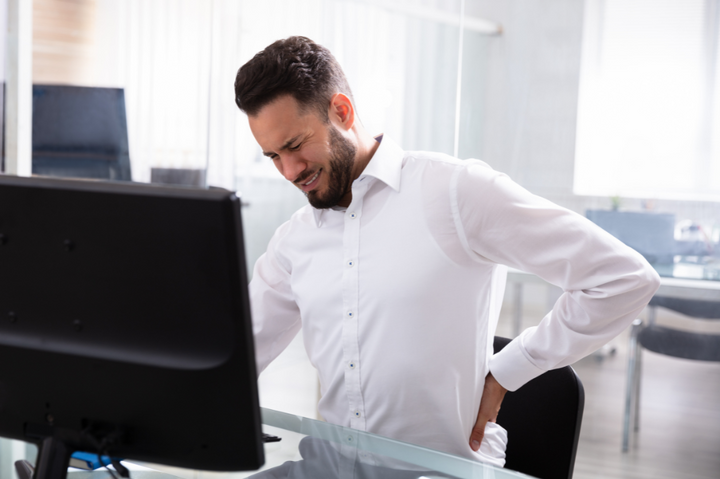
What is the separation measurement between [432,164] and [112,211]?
80cm

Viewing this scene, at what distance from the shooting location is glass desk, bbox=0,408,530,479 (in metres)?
1.05

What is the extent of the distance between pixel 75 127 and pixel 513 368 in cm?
232

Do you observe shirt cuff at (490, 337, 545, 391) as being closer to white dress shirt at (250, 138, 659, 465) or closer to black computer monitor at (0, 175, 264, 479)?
white dress shirt at (250, 138, 659, 465)

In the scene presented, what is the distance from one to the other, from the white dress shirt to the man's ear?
0.29 ft

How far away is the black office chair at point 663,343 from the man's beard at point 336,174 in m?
1.31

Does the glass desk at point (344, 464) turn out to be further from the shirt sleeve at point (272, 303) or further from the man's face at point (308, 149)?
the man's face at point (308, 149)

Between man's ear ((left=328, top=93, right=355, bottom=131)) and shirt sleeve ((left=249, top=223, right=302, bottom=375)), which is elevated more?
man's ear ((left=328, top=93, right=355, bottom=131))

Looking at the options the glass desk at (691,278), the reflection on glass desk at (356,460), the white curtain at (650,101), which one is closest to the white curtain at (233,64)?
the white curtain at (650,101)

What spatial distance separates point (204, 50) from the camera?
2.81 m

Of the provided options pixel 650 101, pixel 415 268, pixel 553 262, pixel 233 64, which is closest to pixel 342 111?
pixel 415 268

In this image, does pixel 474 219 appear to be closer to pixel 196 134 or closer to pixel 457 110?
pixel 457 110

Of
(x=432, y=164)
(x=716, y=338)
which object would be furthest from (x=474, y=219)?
(x=716, y=338)

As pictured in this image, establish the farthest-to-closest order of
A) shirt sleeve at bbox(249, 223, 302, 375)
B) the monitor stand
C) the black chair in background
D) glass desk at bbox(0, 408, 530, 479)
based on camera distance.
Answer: the black chair in background, shirt sleeve at bbox(249, 223, 302, 375), glass desk at bbox(0, 408, 530, 479), the monitor stand

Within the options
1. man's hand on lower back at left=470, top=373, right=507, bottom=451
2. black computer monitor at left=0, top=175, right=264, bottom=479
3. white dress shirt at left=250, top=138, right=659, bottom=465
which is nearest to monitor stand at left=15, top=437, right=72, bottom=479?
black computer monitor at left=0, top=175, right=264, bottom=479
